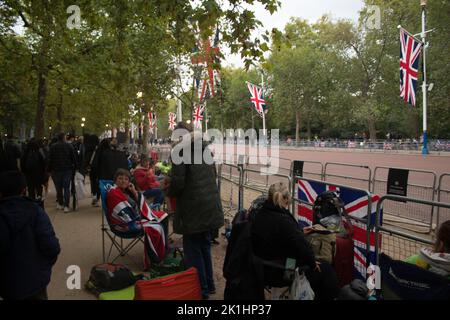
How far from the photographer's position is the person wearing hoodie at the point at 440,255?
2.98 metres

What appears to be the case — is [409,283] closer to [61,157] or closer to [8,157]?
[61,157]

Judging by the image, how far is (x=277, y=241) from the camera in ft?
11.4

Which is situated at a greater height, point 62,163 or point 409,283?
point 62,163

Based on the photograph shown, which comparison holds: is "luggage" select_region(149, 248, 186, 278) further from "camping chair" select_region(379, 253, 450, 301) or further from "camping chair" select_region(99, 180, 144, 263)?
"camping chair" select_region(379, 253, 450, 301)

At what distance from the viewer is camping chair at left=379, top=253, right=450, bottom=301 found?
279 cm

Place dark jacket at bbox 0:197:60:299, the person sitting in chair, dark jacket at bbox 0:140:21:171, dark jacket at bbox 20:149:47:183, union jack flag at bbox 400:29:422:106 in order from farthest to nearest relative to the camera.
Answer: union jack flag at bbox 400:29:422:106 → dark jacket at bbox 20:149:47:183 → dark jacket at bbox 0:140:21:171 → the person sitting in chair → dark jacket at bbox 0:197:60:299

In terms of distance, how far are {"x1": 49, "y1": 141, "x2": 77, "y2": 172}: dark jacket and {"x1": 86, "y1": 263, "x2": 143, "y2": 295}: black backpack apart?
5058mm

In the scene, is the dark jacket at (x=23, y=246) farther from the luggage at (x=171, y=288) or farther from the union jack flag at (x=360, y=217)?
the union jack flag at (x=360, y=217)

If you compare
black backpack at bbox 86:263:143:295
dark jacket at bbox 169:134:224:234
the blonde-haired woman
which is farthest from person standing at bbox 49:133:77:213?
the blonde-haired woman

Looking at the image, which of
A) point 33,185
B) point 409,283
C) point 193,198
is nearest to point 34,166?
point 33,185

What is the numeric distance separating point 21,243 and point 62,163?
6511mm
